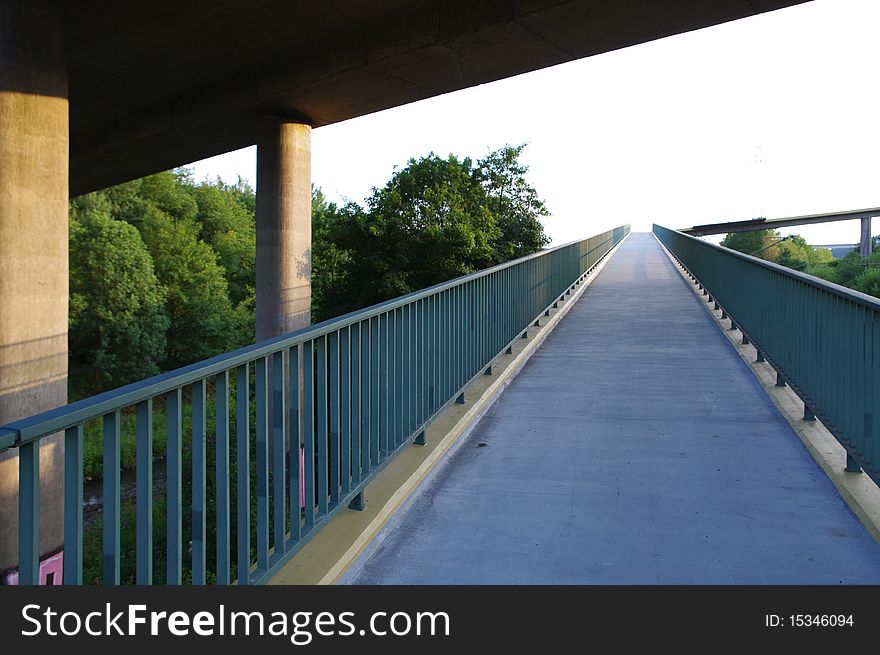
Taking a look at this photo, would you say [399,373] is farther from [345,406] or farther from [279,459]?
[279,459]

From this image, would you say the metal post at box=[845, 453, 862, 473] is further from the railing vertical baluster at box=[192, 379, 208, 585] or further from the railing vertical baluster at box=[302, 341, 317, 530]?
the railing vertical baluster at box=[192, 379, 208, 585]

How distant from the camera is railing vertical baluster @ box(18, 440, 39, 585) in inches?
77.4

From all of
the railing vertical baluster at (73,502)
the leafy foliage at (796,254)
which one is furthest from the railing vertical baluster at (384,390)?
the leafy foliage at (796,254)

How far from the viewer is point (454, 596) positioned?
3.05 metres

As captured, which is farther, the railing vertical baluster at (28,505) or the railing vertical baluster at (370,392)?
the railing vertical baluster at (370,392)

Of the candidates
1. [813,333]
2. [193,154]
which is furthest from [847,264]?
[813,333]

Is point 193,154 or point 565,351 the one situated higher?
point 193,154

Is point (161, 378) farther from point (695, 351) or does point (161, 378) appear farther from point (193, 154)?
point (193, 154)

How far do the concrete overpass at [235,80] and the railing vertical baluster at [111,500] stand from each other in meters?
7.53

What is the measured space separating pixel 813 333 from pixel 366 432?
3.39 m

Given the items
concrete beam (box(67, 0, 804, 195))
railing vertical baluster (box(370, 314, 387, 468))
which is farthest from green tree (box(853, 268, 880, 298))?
railing vertical baluster (box(370, 314, 387, 468))

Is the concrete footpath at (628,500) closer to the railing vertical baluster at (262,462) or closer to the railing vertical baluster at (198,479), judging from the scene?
the railing vertical baluster at (262,462)

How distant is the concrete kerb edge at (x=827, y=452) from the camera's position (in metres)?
4.03

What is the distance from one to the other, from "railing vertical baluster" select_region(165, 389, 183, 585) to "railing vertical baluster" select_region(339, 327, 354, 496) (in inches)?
53.7
